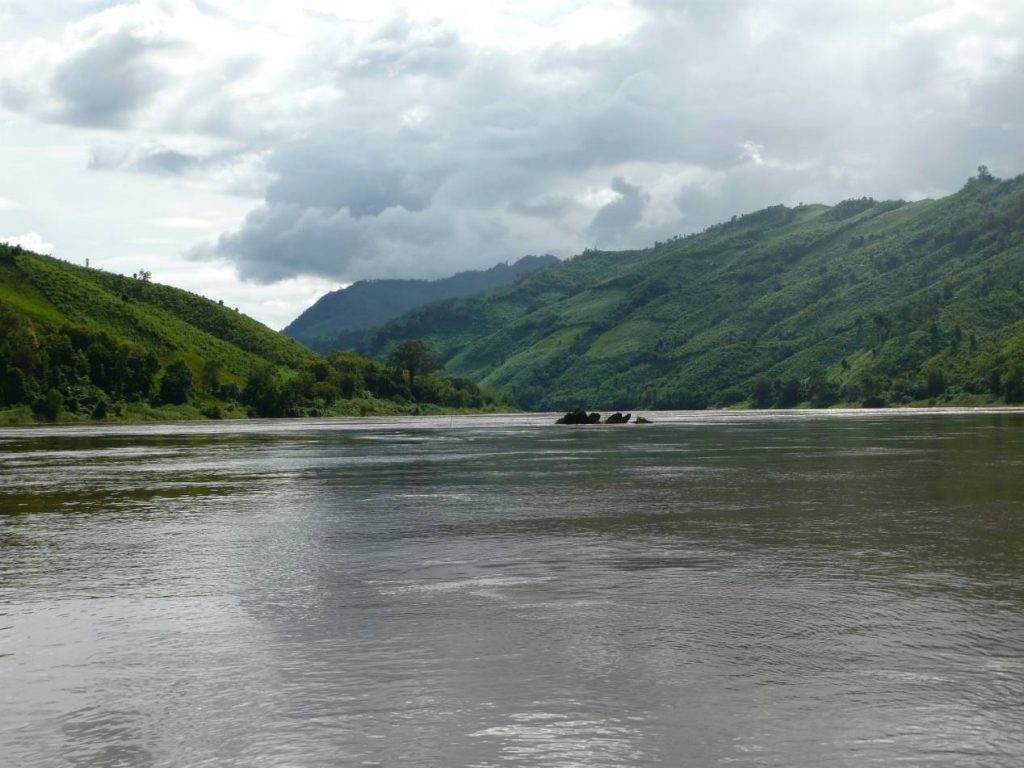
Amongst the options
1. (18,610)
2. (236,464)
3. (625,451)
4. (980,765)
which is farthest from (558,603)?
(625,451)

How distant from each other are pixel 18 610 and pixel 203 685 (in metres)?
6.64

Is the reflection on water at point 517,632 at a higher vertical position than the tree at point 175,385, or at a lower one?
lower

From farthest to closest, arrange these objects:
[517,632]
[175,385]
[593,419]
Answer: [175,385], [593,419], [517,632]

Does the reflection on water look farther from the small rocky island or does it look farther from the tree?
the tree

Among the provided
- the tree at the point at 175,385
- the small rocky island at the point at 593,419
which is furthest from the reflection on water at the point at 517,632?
the tree at the point at 175,385

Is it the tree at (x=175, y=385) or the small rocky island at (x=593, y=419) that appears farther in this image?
the tree at (x=175, y=385)

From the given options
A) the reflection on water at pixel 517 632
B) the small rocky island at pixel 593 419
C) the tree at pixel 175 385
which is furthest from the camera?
the tree at pixel 175 385

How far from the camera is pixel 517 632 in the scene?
1448cm

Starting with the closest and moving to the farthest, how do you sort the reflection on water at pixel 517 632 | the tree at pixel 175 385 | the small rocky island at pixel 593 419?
the reflection on water at pixel 517 632 < the small rocky island at pixel 593 419 < the tree at pixel 175 385

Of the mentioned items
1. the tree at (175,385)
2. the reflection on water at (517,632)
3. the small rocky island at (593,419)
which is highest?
the tree at (175,385)

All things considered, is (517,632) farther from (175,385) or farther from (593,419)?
(175,385)

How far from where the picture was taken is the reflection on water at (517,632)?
32.6 ft

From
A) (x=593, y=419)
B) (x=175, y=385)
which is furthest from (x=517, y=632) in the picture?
(x=175, y=385)

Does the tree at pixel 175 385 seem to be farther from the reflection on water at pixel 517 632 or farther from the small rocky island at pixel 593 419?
the reflection on water at pixel 517 632
